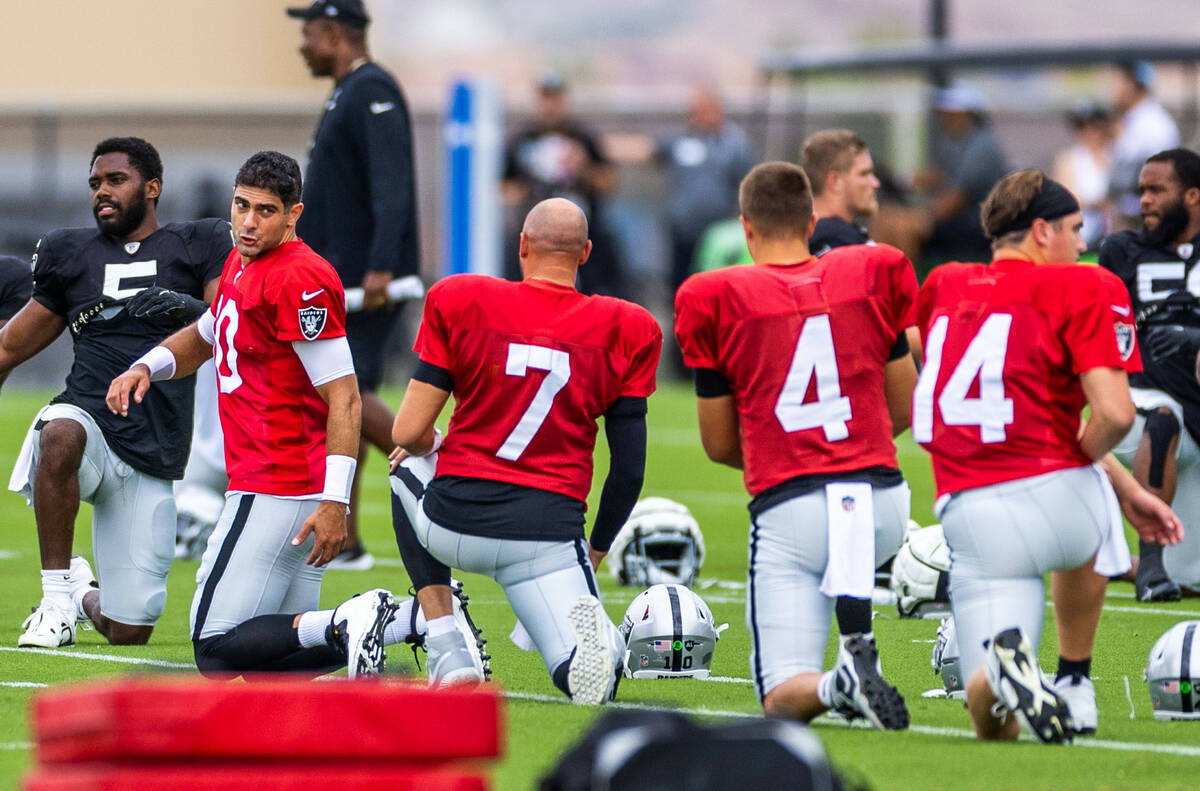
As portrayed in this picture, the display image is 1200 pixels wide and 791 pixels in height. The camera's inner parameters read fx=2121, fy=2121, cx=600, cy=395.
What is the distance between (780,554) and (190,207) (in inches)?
775

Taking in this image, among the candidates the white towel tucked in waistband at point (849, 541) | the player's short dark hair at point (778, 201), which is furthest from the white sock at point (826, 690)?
the player's short dark hair at point (778, 201)

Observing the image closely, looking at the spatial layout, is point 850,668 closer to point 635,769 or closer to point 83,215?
point 635,769

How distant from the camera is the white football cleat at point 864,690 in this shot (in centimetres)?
554

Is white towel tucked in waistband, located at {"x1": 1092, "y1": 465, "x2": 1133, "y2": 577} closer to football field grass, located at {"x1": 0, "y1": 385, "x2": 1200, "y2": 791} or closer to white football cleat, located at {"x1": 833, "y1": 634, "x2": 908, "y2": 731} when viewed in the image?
football field grass, located at {"x1": 0, "y1": 385, "x2": 1200, "y2": 791}

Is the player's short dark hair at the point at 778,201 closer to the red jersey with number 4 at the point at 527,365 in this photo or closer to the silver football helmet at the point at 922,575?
the red jersey with number 4 at the point at 527,365

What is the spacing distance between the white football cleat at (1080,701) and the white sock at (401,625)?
2.05 metres

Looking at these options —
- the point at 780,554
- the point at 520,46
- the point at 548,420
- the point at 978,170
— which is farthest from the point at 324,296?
the point at 520,46

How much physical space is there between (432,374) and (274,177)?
810 millimetres

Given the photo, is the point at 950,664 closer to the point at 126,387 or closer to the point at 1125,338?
the point at 1125,338

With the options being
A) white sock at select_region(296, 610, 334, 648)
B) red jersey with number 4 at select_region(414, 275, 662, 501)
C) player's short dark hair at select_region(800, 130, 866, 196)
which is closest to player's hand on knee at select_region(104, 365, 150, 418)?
white sock at select_region(296, 610, 334, 648)

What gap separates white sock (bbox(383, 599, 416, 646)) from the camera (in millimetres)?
6742

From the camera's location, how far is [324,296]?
6.46 m

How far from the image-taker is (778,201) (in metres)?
6.04

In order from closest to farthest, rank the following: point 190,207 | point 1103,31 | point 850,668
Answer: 1. point 850,668
2. point 190,207
3. point 1103,31
